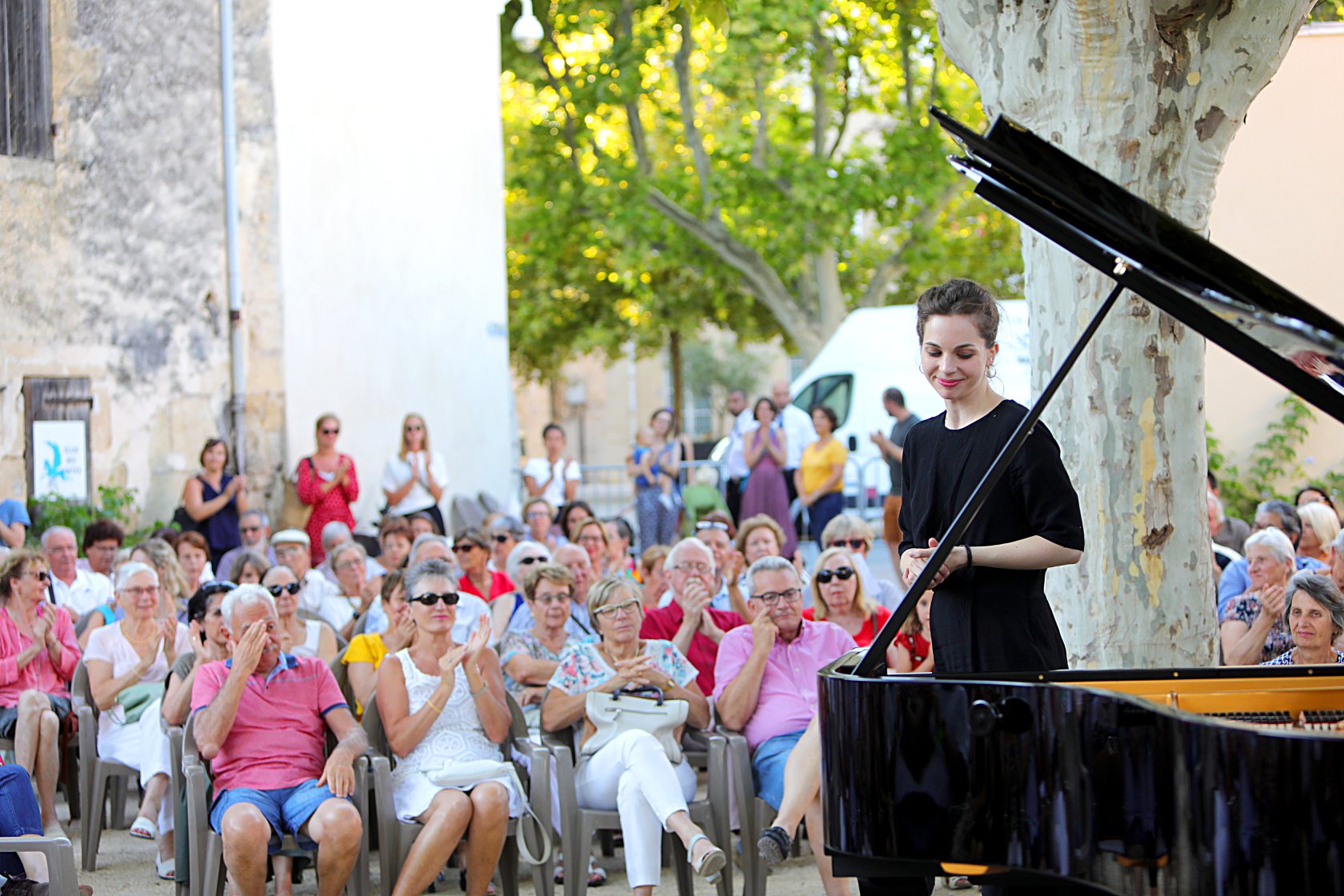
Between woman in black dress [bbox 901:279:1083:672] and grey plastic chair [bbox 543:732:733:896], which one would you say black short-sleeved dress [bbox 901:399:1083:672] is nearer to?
woman in black dress [bbox 901:279:1083:672]

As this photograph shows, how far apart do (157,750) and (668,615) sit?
7.44 ft

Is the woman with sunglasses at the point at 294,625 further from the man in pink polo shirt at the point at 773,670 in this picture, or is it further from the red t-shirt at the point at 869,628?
the red t-shirt at the point at 869,628

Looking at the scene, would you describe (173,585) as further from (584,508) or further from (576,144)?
(576,144)

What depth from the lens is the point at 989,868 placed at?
9.70 ft

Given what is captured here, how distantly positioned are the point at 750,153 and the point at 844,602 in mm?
15214

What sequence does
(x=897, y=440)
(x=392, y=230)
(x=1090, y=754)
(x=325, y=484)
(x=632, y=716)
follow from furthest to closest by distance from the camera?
(x=392, y=230) → (x=897, y=440) → (x=325, y=484) → (x=632, y=716) → (x=1090, y=754)

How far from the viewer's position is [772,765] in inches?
222

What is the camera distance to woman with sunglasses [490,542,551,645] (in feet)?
23.0

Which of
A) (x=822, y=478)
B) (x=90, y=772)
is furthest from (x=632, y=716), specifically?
(x=822, y=478)

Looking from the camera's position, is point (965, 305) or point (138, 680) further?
point (138, 680)

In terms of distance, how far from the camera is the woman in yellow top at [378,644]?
5910mm

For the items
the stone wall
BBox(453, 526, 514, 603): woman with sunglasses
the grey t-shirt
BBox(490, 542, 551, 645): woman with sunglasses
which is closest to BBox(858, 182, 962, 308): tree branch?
the grey t-shirt

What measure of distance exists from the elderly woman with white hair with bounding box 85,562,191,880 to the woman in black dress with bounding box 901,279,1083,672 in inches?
151

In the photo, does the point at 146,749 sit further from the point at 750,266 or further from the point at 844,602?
the point at 750,266
